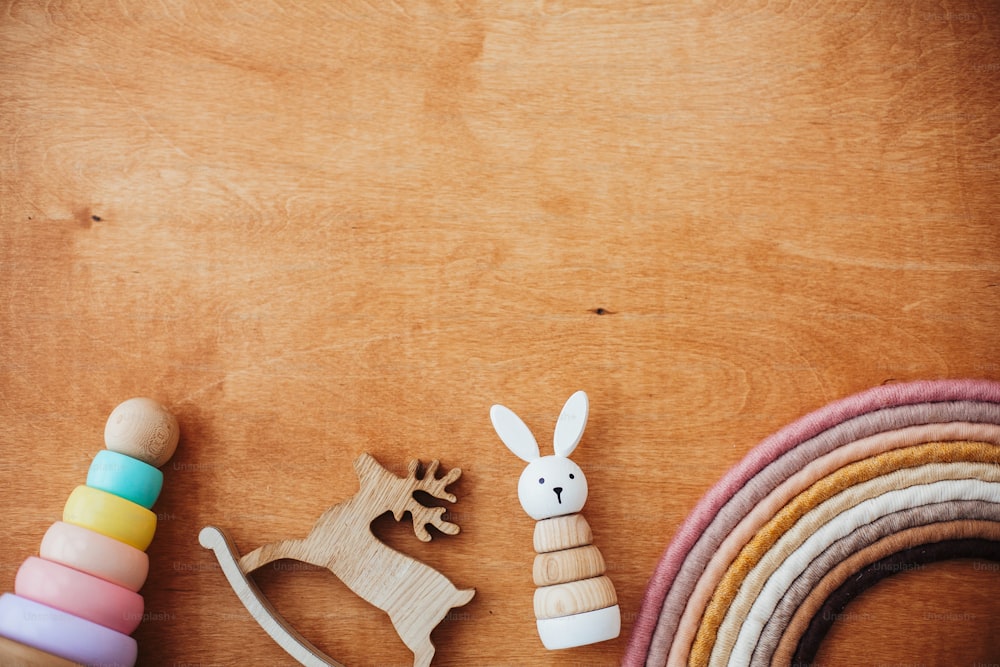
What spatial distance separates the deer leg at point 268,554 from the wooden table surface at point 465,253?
5 cm

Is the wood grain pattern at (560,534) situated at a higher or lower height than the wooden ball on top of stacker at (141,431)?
lower

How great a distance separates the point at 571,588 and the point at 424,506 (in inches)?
8.8

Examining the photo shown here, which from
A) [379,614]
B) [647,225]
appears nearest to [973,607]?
[647,225]

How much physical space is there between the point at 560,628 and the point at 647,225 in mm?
541

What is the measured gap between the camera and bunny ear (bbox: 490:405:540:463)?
2.95ft

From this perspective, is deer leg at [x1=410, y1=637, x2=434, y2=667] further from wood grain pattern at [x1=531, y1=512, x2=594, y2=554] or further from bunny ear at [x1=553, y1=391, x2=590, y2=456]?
bunny ear at [x1=553, y1=391, x2=590, y2=456]

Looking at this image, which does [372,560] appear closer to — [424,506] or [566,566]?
[424,506]

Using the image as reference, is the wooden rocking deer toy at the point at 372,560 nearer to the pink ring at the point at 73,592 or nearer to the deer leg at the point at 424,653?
the deer leg at the point at 424,653

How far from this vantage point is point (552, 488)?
0.87 metres

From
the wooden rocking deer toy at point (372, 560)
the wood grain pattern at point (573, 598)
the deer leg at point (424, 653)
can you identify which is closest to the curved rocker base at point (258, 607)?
the wooden rocking deer toy at point (372, 560)

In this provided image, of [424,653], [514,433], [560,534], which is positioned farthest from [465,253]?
[424,653]

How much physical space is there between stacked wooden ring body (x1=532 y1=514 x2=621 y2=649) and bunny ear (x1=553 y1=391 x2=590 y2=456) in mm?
85

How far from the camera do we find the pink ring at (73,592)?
83cm

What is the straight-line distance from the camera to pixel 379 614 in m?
0.96
